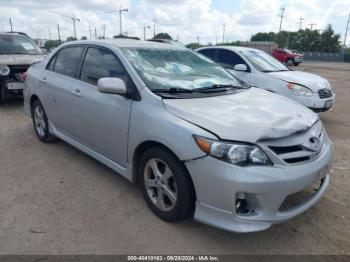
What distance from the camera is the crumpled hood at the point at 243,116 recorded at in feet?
8.01

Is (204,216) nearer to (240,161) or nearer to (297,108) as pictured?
(240,161)

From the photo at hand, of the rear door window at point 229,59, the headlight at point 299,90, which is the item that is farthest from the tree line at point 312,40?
the headlight at point 299,90

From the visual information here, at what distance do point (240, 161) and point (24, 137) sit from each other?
14.1 ft

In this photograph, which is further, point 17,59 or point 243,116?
point 17,59

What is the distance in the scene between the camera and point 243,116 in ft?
8.75

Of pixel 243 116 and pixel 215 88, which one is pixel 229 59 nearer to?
pixel 215 88

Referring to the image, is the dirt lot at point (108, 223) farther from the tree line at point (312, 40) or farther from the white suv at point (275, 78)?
the tree line at point (312, 40)

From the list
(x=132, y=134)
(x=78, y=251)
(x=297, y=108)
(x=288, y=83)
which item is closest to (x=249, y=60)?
(x=288, y=83)

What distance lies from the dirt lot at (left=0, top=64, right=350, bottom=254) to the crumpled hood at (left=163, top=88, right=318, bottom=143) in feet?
3.12

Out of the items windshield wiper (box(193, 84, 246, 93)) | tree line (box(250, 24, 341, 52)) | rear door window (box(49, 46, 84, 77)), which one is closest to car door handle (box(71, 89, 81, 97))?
rear door window (box(49, 46, 84, 77))

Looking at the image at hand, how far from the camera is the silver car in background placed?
2.37m

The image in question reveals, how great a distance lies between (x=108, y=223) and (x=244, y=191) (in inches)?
53.7

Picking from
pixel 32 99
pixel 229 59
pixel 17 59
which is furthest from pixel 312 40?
pixel 32 99

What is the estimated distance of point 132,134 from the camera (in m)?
3.01
